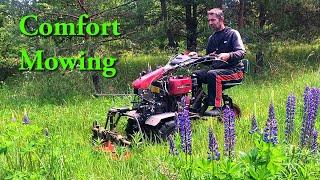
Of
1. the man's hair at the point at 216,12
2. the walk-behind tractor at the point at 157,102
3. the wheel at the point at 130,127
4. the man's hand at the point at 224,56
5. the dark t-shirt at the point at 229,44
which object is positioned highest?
the man's hair at the point at 216,12

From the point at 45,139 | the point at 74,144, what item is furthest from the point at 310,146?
the point at 74,144

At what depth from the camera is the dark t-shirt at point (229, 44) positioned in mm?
6492

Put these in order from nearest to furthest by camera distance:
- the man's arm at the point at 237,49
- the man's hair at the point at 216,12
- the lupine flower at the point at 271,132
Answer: the lupine flower at the point at 271,132
the man's arm at the point at 237,49
the man's hair at the point at 216,12

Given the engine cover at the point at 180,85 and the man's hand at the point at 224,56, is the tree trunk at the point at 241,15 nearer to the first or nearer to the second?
the man's hand at the point at 224,56

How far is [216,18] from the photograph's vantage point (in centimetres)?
676

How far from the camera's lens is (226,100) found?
22.2ft

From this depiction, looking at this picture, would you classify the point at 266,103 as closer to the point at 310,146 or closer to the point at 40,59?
the point at 310,146

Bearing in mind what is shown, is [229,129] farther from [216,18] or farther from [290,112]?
[216,18]

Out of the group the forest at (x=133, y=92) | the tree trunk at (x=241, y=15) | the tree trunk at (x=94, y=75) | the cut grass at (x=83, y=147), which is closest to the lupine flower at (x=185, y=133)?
the forest at (x=133, y=92)

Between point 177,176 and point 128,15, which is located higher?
point 128,15

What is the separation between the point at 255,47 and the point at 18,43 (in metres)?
6.29

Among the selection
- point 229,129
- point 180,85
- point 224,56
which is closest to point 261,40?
point 224,56

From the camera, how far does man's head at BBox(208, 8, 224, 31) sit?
6.69 meters

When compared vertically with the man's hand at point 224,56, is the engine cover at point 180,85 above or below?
below
